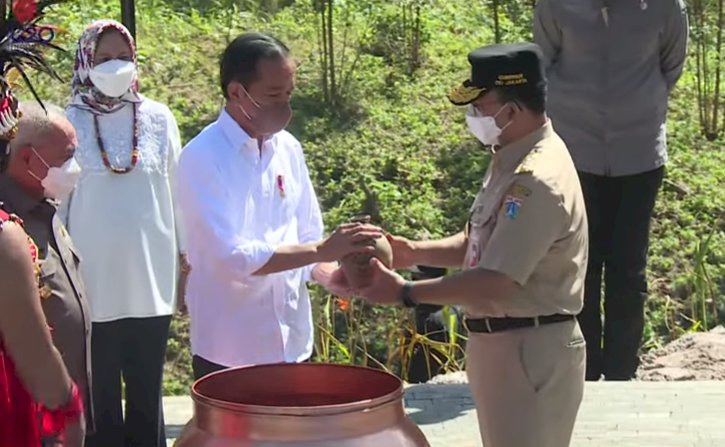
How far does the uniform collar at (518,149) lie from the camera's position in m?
3.83

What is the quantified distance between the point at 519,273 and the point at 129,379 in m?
2.12

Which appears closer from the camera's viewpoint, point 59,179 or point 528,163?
point 528,163

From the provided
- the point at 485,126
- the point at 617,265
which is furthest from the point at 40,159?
the point at 617,265

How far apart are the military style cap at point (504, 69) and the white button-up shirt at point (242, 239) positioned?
2.37ft

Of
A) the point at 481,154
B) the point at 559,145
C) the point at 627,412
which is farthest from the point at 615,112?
the point at 481,154

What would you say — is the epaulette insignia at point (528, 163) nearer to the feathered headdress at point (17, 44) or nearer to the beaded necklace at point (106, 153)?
the feathered headdress at point (17, 44)

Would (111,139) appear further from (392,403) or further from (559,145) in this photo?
(392,403)

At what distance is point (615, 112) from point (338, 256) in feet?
8.66

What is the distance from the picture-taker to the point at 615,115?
6223mm

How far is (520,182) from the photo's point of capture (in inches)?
147

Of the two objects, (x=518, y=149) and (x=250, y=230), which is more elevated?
(x=518, y=149)

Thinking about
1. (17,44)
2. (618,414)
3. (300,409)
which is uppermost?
(17,44)

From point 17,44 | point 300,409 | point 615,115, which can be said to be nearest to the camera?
point 300,409

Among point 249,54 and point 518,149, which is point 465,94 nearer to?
point 518,149
